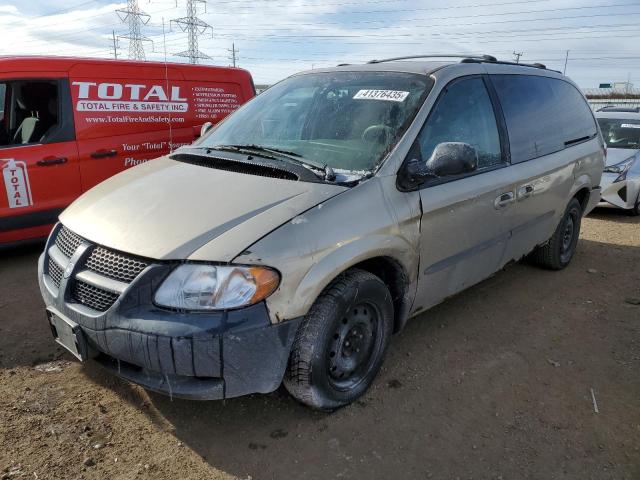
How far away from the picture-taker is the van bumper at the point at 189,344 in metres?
2.14

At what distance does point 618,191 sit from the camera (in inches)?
306

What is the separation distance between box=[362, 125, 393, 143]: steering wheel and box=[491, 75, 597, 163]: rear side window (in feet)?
4.10

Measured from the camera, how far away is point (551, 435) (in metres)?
2.60

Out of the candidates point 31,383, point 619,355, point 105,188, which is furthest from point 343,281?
point 619,355

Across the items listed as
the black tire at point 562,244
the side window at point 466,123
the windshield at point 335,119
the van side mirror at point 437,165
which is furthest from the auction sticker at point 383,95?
the black tire at point 562,244

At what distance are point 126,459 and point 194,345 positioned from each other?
0.73 meters

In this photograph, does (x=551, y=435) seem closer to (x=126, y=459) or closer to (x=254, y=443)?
(x=254, y=443)

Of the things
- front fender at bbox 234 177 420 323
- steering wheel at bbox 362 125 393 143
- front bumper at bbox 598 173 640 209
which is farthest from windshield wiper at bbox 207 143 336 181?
front bumper at bbox 598 173 640 209

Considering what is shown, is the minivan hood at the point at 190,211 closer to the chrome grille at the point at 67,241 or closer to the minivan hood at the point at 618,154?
the chrome grille at the point at 67,241

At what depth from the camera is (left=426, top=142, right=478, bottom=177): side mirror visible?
109 inches

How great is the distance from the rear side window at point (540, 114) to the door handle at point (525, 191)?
0.20 m

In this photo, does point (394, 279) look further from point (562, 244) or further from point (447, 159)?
point (562, 244)

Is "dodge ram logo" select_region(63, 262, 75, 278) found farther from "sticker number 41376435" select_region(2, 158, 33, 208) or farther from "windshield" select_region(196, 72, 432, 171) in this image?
"sticker number 41376435" select_region(2, 158, 33, 208)

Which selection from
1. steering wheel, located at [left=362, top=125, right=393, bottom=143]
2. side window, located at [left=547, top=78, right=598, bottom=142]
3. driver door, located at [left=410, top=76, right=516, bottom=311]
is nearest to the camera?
steering wheel, located at [left=362, top=125, right=393, bottom=143]
